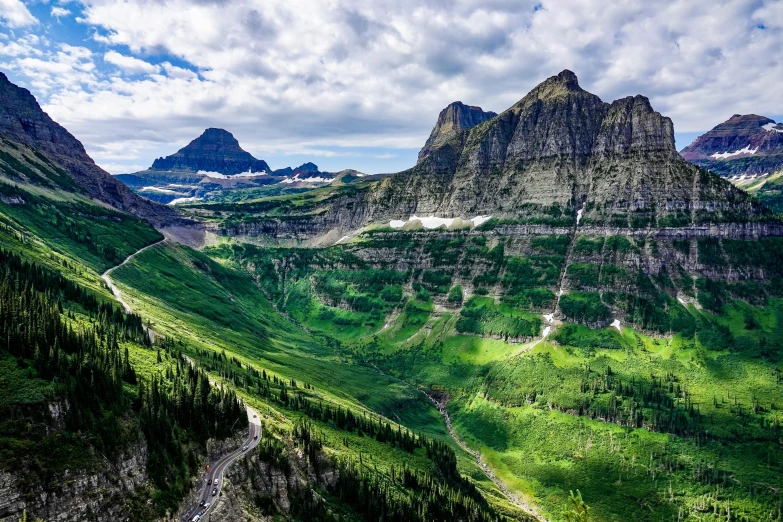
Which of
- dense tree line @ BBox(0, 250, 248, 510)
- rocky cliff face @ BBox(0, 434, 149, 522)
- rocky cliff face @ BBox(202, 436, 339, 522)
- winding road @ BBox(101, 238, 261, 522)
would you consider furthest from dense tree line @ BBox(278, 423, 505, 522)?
rocky cliff face @ BBox(0, 434, 149, 522)

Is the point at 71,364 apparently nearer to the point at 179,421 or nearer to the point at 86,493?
the point at 179,421

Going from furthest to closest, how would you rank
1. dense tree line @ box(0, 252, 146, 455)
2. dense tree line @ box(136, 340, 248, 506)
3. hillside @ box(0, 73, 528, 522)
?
dense tree line @ box(136, 340, 248, 506)
dense tree line @ box(0, 252, 146, 455)
hillside @ box(0, 73, 528, 522)

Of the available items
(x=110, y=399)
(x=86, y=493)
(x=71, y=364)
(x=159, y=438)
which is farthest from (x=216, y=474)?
(x=71, y=364)

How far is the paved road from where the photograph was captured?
207 ft

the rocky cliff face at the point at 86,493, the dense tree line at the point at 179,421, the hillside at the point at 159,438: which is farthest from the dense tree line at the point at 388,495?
the rocky cliff face at the point at 86,493

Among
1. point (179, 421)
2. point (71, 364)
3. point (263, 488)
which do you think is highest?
point (71, 364)

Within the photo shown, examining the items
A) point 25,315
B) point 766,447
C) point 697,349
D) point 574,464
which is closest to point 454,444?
point 574,464

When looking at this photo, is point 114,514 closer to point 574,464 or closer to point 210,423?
point 210,423

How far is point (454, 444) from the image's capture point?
575ft

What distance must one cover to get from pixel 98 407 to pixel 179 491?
55.4 ft

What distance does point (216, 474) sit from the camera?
231ft

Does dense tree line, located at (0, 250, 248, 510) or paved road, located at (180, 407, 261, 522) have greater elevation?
dense tree line, located at (0, 250, 248, 510)

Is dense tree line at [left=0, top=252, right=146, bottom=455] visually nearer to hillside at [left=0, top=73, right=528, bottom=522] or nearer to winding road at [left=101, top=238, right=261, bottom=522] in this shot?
hillside at [left=0, top=73, right=528, bottom=522]

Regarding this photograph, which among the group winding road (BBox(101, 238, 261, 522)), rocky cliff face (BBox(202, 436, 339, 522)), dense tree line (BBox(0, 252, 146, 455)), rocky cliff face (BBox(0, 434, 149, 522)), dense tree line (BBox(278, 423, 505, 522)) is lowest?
dense tree line (BBox(278, 423, 505, 522))
